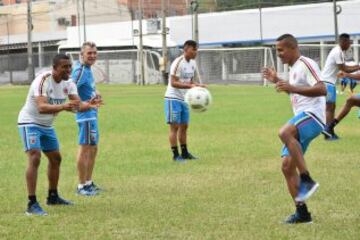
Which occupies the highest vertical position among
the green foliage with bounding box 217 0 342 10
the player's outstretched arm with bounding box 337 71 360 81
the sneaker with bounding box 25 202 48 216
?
the green foliage with bounding box 217 0 342 10

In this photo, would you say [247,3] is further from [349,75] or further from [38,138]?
[38,138]

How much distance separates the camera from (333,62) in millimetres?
15562

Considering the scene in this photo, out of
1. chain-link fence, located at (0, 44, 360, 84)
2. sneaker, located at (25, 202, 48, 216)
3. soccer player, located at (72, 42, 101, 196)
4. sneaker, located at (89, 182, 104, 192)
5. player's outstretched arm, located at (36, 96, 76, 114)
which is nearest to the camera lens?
player's outstretched arm, located at (36, 96, 76, 114)

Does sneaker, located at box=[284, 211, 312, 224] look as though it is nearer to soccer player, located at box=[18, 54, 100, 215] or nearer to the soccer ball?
soccer player, located at box=[18, 54, 100, 215]

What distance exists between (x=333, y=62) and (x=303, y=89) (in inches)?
315

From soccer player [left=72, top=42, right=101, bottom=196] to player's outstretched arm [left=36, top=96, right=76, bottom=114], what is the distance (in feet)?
5.52

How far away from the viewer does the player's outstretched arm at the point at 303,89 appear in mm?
7832

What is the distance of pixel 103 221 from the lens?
8.55 m

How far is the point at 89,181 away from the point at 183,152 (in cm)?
353

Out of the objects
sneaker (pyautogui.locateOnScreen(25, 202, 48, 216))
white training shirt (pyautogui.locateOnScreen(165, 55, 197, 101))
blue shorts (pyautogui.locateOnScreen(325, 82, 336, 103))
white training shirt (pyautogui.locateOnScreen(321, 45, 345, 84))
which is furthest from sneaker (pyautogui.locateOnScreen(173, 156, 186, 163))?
sneaker (pyautogui.locateOnScreen(25, 202, 48, 216))

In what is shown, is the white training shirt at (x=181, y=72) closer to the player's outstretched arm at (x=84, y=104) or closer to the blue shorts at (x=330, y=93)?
the blue shorts at (x=330, y=93)

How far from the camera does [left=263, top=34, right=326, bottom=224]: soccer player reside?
794cm

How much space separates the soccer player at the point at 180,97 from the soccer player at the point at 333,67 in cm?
329

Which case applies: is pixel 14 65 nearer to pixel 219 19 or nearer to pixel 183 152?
pixel 219 19
